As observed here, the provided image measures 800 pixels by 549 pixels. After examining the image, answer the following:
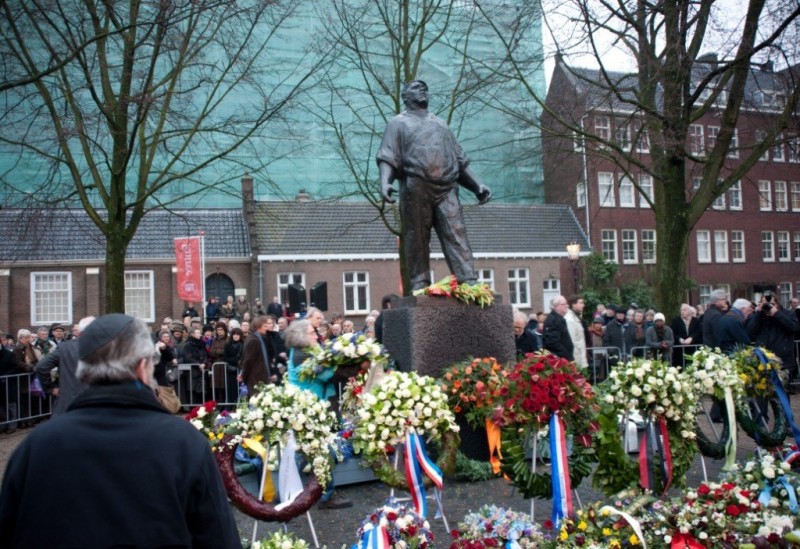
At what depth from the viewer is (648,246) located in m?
40.5

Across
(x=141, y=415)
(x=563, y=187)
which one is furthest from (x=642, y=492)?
(x=563, y=187)

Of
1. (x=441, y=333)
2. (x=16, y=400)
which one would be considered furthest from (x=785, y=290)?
(x=16, y=400)

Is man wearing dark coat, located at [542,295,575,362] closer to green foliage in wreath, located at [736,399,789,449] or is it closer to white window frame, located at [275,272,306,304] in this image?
green foliage in wreath, located at [736,399,789,449]

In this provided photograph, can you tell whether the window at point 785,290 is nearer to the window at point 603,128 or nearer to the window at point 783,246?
the window at point 783,246

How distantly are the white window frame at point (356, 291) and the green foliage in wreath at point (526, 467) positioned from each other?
27.8 meters

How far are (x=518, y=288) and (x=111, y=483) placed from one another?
115 feet

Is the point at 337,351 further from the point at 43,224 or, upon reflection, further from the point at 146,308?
the point at 146,308

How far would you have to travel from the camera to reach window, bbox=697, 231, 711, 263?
4194cm

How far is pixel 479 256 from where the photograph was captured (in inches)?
1401

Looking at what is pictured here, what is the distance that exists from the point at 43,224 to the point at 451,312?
35.6 feet

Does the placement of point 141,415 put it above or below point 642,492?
above

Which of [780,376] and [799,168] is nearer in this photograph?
[780,376]

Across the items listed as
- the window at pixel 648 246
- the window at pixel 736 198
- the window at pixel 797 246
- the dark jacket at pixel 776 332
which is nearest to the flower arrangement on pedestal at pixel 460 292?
the dark jacket at pixel 776 332

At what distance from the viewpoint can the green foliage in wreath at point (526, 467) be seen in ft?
19.0
